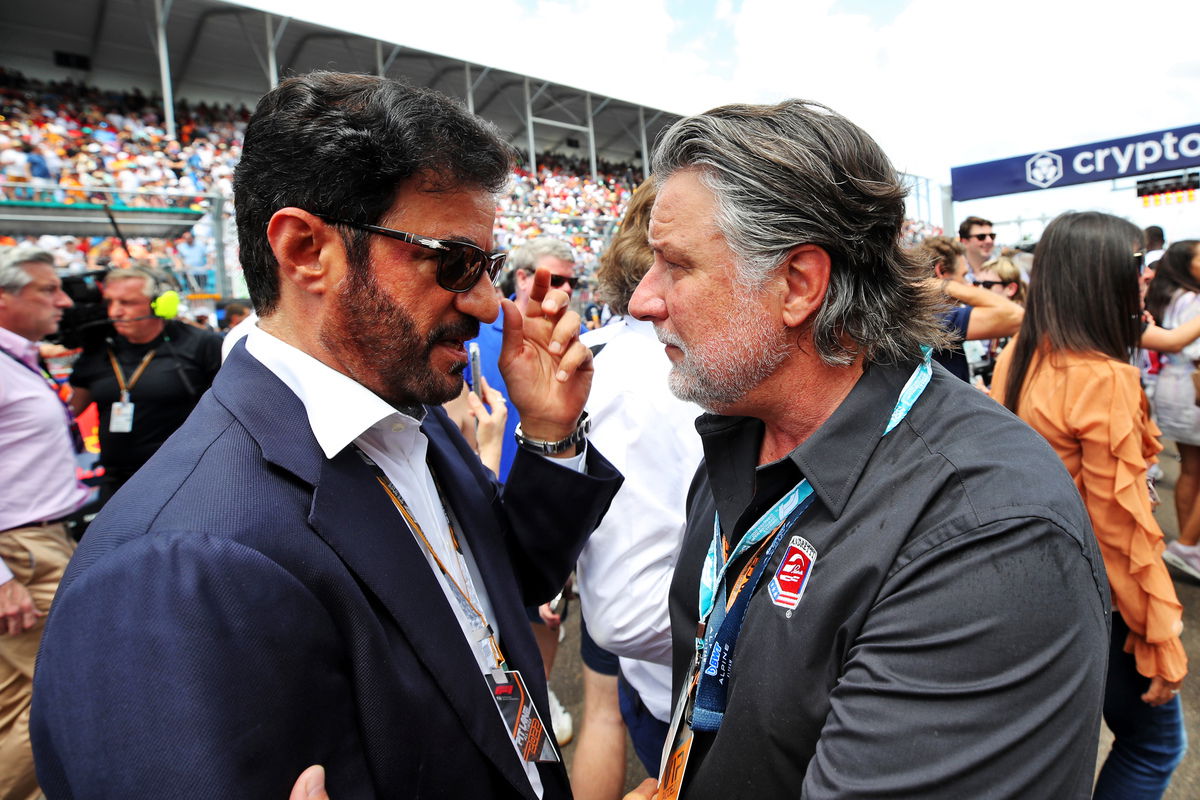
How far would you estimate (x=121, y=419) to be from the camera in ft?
13.1

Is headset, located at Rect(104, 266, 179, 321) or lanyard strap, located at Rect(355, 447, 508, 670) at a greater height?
headset, located at Rect(104, 266, 179, 321)

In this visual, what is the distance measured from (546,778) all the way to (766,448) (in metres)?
0.94

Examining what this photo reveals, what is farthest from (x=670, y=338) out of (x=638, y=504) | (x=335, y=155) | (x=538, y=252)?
(x=538, y=252)

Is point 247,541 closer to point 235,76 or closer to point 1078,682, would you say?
point 1078,682

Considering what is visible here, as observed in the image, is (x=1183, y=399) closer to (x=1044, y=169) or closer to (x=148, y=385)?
(x=148, y=385)

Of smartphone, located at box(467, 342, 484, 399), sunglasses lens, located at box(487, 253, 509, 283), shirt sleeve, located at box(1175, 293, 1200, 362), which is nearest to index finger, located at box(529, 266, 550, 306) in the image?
sunglasses lens, located at box(487, 253, 509, 283)

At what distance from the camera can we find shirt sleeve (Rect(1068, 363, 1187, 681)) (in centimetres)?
196

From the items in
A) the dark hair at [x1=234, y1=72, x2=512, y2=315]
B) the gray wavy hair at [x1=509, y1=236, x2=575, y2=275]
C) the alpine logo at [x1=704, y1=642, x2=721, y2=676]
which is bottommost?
the alpine logo at [x1=704, y1=642, x2=721, y2=676]

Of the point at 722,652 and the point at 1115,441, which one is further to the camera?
the point at 1115,441

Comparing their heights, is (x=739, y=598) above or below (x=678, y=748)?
above

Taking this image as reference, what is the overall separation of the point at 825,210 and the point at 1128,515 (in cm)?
162

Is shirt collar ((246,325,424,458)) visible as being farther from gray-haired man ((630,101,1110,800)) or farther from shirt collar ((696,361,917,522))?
shirt collar ((696,361,917,522))

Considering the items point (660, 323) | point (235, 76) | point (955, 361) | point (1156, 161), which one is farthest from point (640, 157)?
point (660, 323)

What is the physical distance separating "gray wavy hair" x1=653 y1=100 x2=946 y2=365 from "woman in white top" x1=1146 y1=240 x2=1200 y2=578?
424 cm
